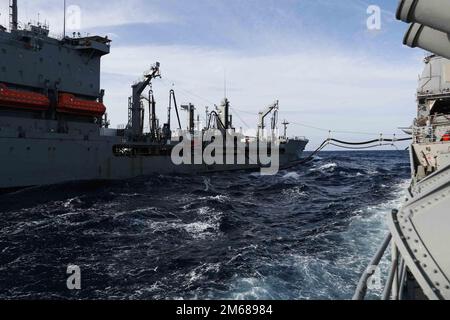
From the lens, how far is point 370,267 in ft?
13.6

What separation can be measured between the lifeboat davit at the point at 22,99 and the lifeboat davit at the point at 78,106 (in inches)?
59.9

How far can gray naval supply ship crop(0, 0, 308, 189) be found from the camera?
2785 cm

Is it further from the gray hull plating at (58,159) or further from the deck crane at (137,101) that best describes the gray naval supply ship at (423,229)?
the deck crane at (137,101)

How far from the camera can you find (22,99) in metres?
28.5

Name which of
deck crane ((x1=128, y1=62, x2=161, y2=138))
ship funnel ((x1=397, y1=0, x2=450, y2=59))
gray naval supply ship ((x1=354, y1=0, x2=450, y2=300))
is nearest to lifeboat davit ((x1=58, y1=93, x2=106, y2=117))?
deck crane ((x1=128, y1=62, x2=161, y2=138))

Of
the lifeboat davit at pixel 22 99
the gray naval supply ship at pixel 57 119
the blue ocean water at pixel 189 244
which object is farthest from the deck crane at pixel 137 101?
the blue ocean water at pixel 189 244

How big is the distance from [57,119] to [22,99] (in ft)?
15.5

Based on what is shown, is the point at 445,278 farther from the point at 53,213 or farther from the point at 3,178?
the point at 3,178

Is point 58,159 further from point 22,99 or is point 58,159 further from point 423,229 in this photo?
point 423,229

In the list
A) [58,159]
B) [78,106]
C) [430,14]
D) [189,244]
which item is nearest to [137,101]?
[78,106]

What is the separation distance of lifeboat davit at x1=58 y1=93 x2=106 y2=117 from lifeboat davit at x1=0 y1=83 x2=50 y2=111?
59.9 inches

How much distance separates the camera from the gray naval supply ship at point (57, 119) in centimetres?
2785

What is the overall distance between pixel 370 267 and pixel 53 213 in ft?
64.6
